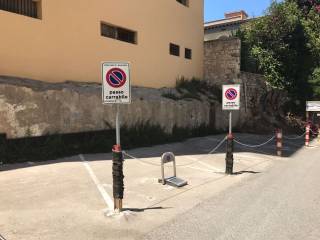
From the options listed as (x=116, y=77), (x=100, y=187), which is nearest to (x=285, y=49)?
(x=100, y=187)

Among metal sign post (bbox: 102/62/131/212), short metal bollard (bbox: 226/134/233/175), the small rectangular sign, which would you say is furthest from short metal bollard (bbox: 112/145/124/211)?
the small rectangular sign

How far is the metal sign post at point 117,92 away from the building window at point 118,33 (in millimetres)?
10225

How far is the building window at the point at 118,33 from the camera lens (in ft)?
55.3

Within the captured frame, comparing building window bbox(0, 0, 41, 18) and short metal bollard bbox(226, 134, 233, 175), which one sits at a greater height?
building window bbox(0, 0, 41, 18)

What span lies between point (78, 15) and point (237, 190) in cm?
957

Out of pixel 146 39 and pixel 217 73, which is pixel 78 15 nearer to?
pixel 146 39

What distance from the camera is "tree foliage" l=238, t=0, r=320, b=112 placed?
25875 millimetres

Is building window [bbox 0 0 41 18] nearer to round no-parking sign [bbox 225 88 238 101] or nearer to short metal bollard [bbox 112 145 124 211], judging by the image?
round no-parking sign [bbox 225 88 238 101]

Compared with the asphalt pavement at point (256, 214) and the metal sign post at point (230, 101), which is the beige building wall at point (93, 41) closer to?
the metal sign post at point (230, 101)

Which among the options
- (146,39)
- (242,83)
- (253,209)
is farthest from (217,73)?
(253,209)

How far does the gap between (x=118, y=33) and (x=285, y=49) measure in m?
12.9

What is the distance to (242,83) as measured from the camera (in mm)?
24812

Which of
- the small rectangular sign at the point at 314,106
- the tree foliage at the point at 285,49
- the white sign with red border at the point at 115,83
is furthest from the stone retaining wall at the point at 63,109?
the tree foliage at the point at 285,49

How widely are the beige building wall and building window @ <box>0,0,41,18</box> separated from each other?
0.31 meters
